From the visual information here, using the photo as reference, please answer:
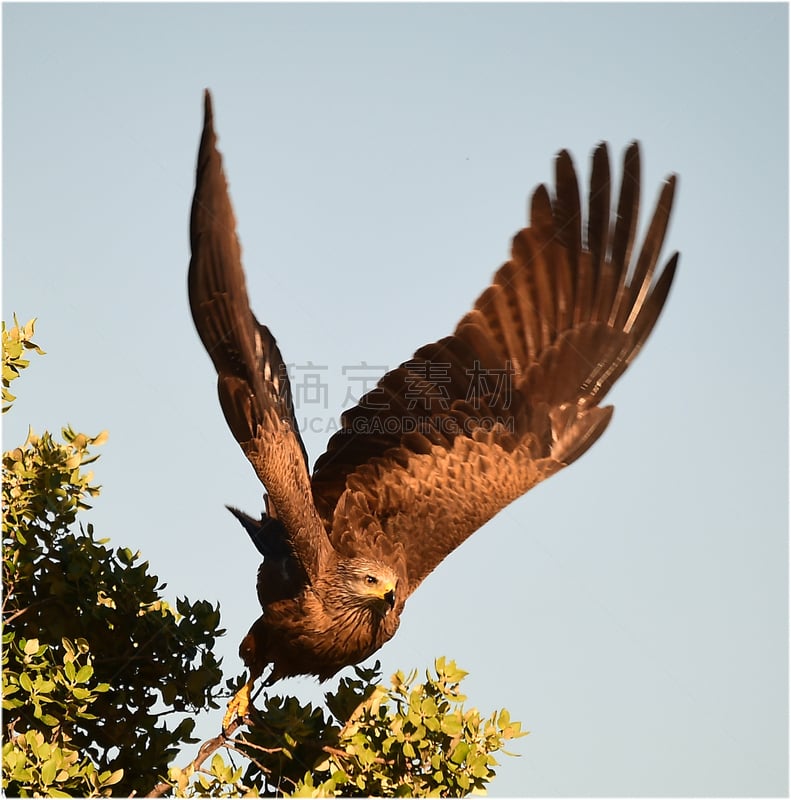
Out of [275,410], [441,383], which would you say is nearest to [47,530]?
[275,410]

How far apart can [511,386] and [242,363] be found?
8.05ft

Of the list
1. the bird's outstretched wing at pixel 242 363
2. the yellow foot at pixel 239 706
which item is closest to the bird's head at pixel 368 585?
the bird's outstretched wing at pixel 242 363

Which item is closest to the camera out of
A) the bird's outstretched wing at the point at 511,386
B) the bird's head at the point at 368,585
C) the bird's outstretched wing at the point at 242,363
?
the bird's outstretched wing at the point at 242,363

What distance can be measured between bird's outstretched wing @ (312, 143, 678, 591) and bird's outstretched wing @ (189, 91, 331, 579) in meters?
0.87

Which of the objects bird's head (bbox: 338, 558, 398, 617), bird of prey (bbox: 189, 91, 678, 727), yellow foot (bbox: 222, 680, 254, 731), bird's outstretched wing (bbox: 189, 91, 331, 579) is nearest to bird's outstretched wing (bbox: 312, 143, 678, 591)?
bird of prey (bbox: 189, 91, 678, 727)

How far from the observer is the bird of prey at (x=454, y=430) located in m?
6.03

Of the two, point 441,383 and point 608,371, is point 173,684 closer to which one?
point 441,383

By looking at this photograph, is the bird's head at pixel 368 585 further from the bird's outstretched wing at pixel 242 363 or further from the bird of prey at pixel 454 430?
the bird's outstretched wing at pixel 242 363

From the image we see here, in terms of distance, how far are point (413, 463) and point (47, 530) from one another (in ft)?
6.94

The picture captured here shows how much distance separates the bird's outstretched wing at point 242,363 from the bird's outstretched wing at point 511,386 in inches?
34.4

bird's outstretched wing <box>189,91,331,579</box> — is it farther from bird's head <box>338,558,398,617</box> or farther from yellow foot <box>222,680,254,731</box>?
yellow foot <box>222,680,254,731</box>

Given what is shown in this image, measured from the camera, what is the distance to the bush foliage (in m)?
5.36

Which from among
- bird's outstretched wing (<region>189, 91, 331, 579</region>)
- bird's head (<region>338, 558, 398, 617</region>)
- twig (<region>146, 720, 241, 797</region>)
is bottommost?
twig (<region>146, 720, 241, 797</region>)

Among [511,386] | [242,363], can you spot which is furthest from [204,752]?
[511,386]
